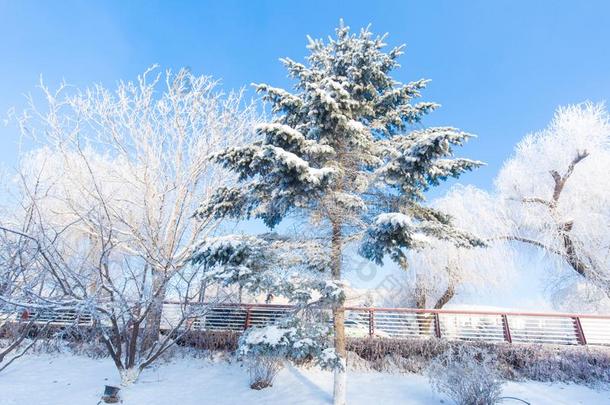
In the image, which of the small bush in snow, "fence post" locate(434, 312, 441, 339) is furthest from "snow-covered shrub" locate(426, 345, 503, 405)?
the small bush in snow

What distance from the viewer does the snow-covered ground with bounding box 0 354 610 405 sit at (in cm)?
691

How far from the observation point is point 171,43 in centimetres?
1191

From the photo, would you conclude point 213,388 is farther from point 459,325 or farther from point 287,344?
point 459,325

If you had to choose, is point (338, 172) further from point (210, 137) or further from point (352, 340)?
point (210, 137)

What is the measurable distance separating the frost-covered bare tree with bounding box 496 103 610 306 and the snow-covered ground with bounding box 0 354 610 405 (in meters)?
4.52

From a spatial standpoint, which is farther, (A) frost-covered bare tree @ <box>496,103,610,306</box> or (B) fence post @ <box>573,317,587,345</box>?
(A) frost-covered bare tree @ <box>496,103,610,306</box>

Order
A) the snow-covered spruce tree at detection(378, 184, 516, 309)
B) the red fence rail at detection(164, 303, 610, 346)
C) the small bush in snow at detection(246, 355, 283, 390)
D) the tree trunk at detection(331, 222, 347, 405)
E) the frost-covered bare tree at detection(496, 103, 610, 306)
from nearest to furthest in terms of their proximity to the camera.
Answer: the tree trunk at detection(331, 222, 347, 405) < the small bush in snow at detection(246, 355, 283, 390) < the red fence rail at detection(164, 303, 610, 346) < the frost-covered bare tree at detection(496, 103, 610, 306) < the snow-covered spruce tree at detection(378, 184, 516, 309)

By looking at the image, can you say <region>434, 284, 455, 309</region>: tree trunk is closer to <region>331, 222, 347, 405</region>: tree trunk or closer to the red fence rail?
the red fence rail

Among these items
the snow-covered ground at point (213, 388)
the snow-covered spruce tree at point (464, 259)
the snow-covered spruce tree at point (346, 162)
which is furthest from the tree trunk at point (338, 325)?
the snow-covered spruce tree at point (464, 259)

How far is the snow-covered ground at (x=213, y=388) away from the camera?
22.7 feet

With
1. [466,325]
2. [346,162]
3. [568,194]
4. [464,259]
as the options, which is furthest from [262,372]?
[568,194]

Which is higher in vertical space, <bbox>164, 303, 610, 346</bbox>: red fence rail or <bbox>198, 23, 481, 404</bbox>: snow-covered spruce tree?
<bbox>198, 23, 481, 404</bbox>: snow-covered spruce tree

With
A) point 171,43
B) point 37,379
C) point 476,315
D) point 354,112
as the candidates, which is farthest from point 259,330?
point 171,43

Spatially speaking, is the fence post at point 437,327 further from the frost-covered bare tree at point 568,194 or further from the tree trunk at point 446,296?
the frost-covered bare tree at point 568,194
